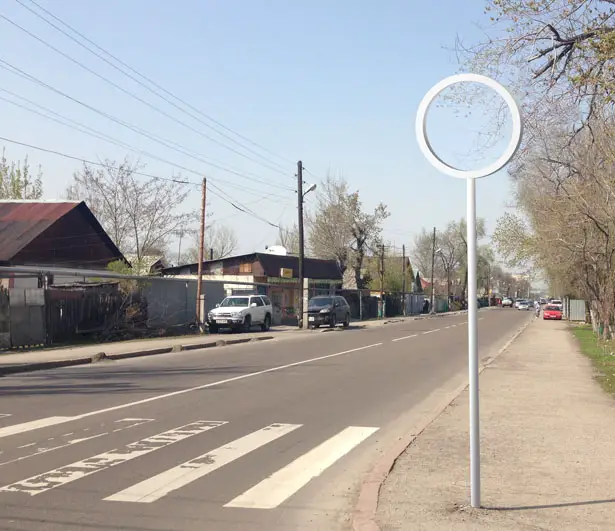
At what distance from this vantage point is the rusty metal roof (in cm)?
3350

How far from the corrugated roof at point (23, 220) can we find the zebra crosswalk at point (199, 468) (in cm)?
2740

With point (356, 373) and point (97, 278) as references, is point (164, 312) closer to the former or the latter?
point (97, 278)

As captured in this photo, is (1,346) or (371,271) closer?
(1,346)

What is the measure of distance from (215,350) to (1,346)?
6447 millimetres

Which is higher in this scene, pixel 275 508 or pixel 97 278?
pixel 97 278

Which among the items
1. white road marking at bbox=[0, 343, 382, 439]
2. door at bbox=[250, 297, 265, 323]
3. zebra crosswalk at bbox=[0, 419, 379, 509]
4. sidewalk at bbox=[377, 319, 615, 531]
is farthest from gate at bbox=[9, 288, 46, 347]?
sidewalk at bbox=[377, 319, 615, 531]

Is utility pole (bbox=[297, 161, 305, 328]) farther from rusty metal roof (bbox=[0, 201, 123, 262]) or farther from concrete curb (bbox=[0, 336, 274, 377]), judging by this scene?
concrete curb (bbox=[0, 336, 274, 377])

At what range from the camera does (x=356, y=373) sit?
15883 mm

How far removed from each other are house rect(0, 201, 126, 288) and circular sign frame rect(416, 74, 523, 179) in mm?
30239

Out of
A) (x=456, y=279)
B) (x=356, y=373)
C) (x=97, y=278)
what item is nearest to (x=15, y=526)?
(x=356, y=373)

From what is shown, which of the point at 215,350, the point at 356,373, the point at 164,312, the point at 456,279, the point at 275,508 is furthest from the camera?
the point at 456,279

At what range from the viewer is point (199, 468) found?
6.86m

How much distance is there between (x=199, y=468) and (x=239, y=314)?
80.2 ft

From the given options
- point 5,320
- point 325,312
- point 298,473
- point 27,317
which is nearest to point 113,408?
point 298,473
